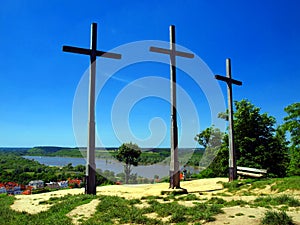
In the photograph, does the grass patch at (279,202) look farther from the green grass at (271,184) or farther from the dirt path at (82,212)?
the dirt path at (82,212)

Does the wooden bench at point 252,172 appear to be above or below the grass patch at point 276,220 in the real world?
below

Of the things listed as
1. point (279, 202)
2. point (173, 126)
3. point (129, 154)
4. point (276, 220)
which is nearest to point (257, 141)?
point (129, 154)

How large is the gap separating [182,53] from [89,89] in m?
5.05

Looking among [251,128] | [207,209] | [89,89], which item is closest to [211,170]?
[251,128]

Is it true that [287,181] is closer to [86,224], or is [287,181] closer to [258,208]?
[258,208]

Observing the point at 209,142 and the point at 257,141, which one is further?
the point at 209,142

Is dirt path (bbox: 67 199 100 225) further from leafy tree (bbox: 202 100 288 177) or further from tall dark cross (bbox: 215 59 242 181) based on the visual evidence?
leafy tree (bbox: 202 100 288 177)

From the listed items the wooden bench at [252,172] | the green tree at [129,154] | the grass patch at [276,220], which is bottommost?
the wooden bench at [252,172]

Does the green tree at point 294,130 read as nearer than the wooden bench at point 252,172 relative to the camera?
No

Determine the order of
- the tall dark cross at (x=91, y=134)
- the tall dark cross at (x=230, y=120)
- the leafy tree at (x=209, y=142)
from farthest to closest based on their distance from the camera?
the leafy tree at (x=209, y=142) → the tall dark cross at (x=230, y=120) → the tall dark cross at (x=91, y=134)

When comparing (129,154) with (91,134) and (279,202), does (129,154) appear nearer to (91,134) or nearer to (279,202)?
(91,134)

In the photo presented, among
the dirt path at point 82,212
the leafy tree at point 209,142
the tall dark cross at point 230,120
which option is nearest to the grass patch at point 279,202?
the dirt path at point 82,212

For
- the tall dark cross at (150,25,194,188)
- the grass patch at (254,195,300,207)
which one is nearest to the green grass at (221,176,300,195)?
the tall dark cross at (150,25,194,188)

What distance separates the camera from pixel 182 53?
43.8ft
